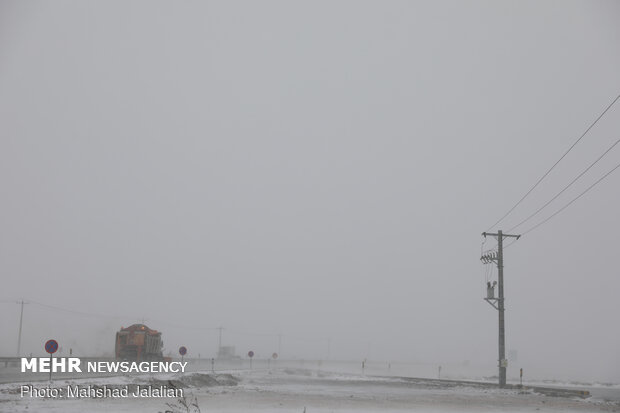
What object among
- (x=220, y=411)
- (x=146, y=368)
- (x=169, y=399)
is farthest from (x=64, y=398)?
(x=146, y=368)

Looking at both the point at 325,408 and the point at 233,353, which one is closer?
the point at 325,408

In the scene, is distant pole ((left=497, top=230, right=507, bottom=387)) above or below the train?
above

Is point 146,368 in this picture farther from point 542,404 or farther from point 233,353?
point 233,353

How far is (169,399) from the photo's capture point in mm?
26188

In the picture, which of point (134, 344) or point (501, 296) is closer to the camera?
point (501, 296)

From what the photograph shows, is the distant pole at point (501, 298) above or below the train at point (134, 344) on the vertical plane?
above

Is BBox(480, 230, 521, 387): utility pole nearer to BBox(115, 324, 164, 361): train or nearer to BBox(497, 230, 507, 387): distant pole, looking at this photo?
BBox(497, 230, 507, 387): distant pole

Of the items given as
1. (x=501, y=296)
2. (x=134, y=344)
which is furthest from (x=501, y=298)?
(x=134, y=344)

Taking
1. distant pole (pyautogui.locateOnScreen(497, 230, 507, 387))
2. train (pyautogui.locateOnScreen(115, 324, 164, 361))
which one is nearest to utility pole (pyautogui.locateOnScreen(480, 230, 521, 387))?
distant pole (pyautogui.locateOnScreen(497, 230, 507, 387))

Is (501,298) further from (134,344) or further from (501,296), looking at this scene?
(134,344)

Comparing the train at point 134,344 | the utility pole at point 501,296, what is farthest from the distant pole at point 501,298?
the train at point 134,344

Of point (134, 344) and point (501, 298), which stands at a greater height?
point (501, 298)

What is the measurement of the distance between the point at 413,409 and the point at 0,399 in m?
16.5

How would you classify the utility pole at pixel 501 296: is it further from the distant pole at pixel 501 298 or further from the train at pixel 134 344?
the train at pixel 134 344
